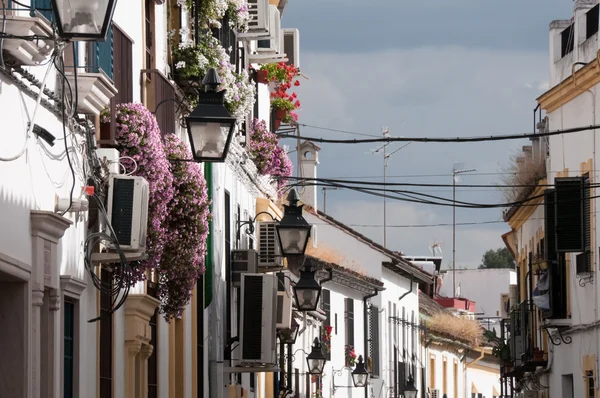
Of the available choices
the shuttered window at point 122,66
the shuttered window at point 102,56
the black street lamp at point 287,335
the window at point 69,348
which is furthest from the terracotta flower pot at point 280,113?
the window at point 69,348

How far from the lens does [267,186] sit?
2747 centimetres

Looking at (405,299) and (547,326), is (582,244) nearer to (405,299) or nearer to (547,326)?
(547,326)

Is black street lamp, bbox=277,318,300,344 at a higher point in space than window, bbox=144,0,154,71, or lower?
lower

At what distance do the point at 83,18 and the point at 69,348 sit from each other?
4438 mm

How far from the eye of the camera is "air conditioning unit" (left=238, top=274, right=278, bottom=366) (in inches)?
843

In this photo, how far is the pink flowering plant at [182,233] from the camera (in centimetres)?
1521

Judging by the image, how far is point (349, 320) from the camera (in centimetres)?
4609

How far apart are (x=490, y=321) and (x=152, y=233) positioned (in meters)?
65.4

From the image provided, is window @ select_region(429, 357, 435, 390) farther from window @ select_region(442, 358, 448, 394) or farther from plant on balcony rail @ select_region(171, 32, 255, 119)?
plant on balcony rail @ select_region(171, 32, 255, 119)

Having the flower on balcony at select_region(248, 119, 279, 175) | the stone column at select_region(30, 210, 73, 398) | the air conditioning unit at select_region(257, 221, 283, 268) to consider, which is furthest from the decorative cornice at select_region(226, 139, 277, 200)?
the stone column at select_region(30, 210, 73, 398)

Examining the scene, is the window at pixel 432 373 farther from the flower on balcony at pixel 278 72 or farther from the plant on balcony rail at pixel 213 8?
the plant on balcony rail at pixel 213 8

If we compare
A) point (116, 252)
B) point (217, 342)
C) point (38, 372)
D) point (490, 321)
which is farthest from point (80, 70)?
point (490, 321)

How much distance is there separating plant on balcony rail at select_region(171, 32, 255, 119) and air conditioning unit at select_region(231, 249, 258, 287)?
A: 4327mm

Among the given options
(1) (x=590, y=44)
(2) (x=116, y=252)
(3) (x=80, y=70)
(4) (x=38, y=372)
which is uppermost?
(1) (x=590, y=44)
